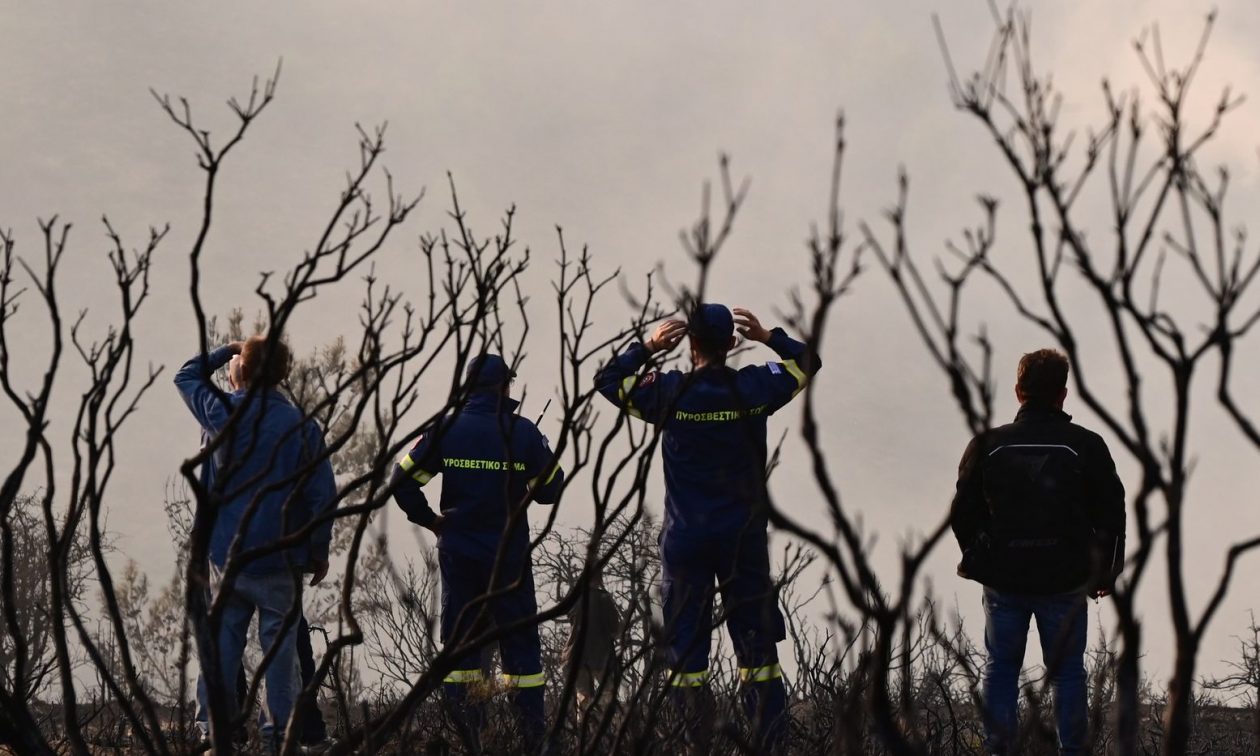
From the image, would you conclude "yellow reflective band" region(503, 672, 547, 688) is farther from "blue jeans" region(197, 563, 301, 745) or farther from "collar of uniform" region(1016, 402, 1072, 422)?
"collar of uniform" region(1016, 402, 1072, 422)

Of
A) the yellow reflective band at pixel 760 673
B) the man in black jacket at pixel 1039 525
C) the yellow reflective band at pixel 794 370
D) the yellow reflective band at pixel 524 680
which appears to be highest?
the yellow reflective band at pixel 794 370

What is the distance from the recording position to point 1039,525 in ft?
18.3

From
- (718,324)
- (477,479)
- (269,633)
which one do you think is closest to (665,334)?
(718,324)

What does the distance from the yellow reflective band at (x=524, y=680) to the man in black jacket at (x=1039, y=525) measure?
2.15m

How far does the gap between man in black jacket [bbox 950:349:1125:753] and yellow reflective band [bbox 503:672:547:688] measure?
215 cm

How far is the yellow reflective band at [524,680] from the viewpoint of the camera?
6719mm

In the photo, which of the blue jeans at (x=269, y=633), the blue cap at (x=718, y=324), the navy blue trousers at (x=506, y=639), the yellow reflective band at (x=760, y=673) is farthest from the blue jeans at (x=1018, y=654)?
the blue jeans at (x=269, y=633)

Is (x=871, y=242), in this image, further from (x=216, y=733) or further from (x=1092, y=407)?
(x=216, y=733)

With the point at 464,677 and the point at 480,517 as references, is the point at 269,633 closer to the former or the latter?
the point at 464,677

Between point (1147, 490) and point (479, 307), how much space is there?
2.01 m

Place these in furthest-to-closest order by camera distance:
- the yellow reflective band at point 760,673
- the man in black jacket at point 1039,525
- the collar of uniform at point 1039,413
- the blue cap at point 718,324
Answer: the yellow reflective band at point 760,673, the blue cap at point 718,324, the collar of uniform at point 1039,413, the man in black jacket at point 1039,525

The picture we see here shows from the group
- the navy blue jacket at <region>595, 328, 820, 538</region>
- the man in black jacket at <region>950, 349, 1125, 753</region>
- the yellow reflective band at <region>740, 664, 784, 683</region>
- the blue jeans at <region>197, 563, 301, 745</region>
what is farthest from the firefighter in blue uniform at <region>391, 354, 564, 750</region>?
the man in black jacket at <region>950, 349, 1125, 753</region>

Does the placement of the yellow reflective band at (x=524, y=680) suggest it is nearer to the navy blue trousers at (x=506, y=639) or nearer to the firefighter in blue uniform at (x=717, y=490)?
the navy blue trousers at (x=506, y=639)

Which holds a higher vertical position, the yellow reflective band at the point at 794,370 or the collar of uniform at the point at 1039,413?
the yellow reflective band at the point at 794,370
